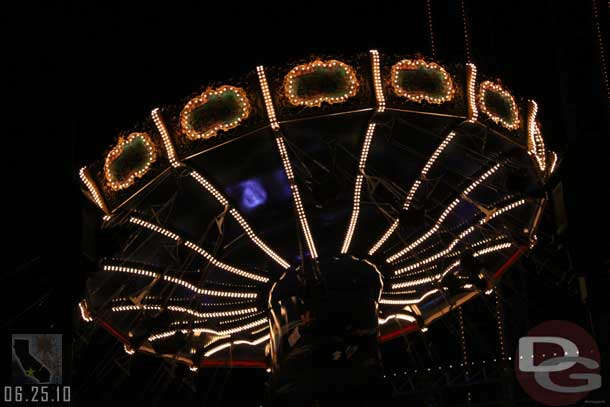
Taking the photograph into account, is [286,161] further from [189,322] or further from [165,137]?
[189,322]

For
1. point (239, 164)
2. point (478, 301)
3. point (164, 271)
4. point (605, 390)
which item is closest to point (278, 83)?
point (239, 164)

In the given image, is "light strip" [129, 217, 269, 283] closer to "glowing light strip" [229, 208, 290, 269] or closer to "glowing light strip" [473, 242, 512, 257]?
"glowing light strip" [229, 208, 290, 269]

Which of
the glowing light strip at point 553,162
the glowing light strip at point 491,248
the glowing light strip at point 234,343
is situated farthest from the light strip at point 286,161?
the glowing light strip at point 553,162

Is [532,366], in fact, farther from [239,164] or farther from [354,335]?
[239,164]

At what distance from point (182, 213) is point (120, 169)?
52.4 inches

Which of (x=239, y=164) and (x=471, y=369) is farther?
(x=471, y=369)

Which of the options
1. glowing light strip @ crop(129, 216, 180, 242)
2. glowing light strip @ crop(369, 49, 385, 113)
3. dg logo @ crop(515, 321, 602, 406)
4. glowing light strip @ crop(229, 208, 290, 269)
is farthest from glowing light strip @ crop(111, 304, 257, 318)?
dg logo @ crop(515, 321, 602, 406)

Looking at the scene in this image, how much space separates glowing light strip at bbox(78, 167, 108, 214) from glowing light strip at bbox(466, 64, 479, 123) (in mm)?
5468

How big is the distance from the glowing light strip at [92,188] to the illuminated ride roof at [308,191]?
0.9 inches

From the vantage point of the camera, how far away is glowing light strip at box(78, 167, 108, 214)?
14.0 meters

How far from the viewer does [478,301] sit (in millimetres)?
26641

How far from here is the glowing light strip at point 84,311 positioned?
15.9 metres

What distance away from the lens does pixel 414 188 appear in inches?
586

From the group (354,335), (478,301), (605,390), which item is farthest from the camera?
(478,301)
